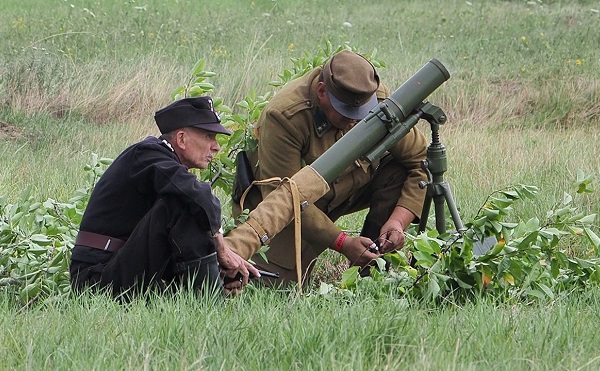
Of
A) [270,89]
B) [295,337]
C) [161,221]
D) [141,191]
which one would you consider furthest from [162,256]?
[270,89]

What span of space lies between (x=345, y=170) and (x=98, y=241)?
1597mm

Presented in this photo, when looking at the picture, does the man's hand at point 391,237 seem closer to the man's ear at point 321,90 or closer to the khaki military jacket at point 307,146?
the khaki military jacket at point 307,146

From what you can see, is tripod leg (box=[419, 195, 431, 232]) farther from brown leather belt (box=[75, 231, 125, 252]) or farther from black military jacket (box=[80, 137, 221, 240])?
brown leather belt (box=[75, 231, 125, 252])

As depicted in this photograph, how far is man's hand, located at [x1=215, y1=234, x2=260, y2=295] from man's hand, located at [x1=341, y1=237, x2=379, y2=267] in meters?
0.96

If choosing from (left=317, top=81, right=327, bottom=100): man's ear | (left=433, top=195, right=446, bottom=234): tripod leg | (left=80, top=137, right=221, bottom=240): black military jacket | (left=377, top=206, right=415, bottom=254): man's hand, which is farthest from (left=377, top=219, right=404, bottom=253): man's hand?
(left=80, top=137, right=221, bottom=240): black military jacket

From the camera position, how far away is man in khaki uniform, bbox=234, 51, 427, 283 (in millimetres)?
5352

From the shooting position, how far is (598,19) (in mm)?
16125

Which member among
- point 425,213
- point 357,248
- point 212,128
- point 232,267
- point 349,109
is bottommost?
point 357,248

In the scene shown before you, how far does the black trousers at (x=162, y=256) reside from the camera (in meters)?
4.41

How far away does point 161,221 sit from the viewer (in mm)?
4418

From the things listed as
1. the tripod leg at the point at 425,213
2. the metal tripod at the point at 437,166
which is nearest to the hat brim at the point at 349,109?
the metal tripod at the point at 437,166

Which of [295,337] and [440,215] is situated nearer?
[295,337]

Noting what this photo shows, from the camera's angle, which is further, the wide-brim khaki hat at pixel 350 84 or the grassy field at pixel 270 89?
the wide-brim khaki hat at pixel 350 84

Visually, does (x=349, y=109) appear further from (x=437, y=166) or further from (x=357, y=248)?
(x=357, y=248)
